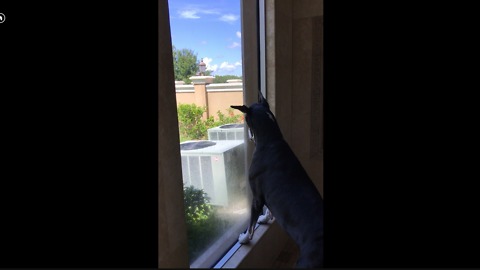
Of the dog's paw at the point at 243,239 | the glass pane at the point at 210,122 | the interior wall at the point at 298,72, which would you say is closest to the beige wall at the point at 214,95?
the glass pane at the point at 210,122

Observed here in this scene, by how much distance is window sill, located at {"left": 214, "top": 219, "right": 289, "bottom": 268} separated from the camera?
4.20 feet

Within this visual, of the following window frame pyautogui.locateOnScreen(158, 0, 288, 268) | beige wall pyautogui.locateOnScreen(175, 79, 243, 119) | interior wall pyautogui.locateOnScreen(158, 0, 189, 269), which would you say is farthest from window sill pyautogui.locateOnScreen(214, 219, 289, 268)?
beige wall pyautogui.locateOnScreen(175, 79, 243, 119)

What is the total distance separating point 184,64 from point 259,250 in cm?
105

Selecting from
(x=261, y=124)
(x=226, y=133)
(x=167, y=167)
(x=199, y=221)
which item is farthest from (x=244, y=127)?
(x=167, y=167)

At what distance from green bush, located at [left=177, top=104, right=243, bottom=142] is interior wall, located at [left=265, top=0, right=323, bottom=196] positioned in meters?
0.56

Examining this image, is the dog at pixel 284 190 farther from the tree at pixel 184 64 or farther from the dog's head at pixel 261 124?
the tree at pixel 184 64

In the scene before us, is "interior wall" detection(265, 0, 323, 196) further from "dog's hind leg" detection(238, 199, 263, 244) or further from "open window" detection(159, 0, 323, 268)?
"dog's hind leg" detection(238, 199, 263, 244)
